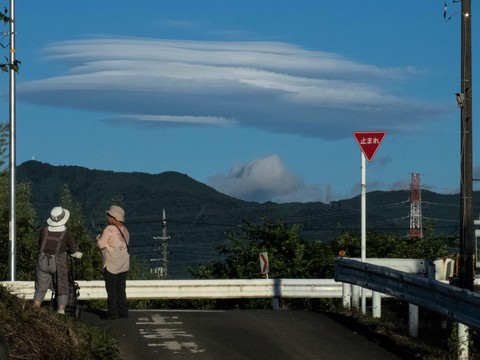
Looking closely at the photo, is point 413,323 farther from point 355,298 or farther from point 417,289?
point 355,298

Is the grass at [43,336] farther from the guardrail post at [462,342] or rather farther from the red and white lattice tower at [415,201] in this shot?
the red and white lattice tower at [415,201]

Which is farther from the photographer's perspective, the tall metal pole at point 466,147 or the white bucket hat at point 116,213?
the tall metal pole at point 466,147

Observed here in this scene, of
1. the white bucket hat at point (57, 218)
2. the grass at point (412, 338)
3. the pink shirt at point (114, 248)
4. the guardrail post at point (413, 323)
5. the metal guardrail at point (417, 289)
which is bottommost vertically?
the grass at point (412, 338)

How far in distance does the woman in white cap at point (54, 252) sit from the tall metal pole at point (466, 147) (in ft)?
27.4

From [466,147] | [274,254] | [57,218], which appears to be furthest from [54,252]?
[274,254]

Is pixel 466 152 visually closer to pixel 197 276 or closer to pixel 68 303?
pixel 68 303

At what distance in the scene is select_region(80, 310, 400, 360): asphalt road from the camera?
1468cm

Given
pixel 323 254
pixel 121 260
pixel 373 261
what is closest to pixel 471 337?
pixel 373 261

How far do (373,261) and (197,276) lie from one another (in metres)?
22.3

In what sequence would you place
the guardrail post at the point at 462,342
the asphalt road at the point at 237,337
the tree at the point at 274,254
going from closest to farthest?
1. the guardrail post at the point at 462,342
2. the asphalt road at the point at 237,337
3. the tree at the point at 274,254

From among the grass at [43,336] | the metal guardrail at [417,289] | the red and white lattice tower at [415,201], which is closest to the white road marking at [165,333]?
the grass at [43,336]

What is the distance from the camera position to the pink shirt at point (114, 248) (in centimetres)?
1873

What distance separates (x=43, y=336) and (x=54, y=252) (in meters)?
5.17

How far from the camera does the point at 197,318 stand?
18.6 meters
